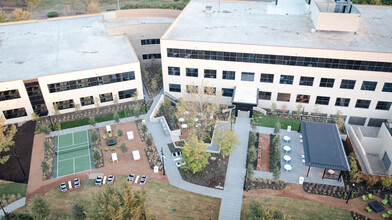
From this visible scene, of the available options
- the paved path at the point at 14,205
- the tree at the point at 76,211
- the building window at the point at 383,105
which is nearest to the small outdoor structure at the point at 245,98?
the building window at the point at 383,105

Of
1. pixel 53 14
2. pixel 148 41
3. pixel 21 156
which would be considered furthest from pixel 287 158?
pixel 53 14

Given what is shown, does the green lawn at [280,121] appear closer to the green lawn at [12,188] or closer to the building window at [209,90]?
the building window at [209,90]

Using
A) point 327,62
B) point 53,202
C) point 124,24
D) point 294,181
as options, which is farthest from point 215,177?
point 124,24

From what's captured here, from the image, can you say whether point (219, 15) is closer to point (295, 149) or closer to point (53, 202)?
point (295, 149)

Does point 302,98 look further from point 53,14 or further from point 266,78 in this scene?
point 53,14

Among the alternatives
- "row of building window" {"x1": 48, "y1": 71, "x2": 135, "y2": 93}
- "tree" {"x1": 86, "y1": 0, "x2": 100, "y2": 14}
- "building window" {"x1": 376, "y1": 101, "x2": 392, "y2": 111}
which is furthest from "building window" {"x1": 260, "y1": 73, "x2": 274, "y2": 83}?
"tree" {"x1": 86, "y1": 0, "x2": 100, "y2": 14}

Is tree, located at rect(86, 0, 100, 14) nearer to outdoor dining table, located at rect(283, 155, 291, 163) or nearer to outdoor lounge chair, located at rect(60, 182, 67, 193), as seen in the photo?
outdoor lounge chair, located at rect(60, 182, 67, 193)
